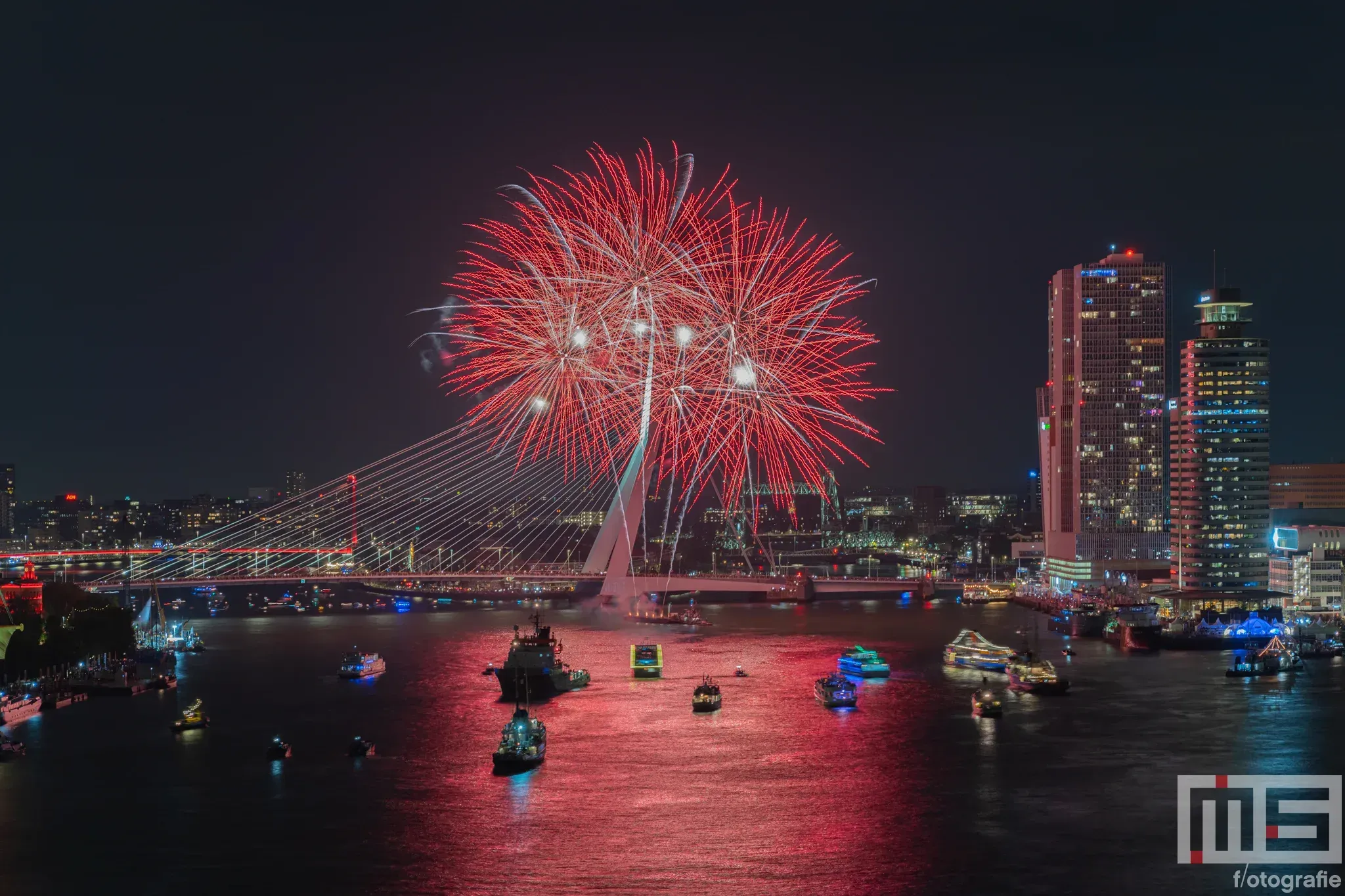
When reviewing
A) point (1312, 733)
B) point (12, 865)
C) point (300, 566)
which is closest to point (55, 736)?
point (12, 865)

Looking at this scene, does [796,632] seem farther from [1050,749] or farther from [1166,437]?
[1166,437]

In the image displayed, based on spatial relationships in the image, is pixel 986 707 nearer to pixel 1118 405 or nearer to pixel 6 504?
pixel 1118 405

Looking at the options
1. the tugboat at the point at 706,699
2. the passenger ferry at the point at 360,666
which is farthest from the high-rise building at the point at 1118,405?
the tugboat at the point at 706,699

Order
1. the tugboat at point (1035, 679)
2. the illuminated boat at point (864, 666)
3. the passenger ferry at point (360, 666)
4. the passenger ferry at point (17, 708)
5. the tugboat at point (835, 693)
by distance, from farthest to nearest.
Answer: the passenger ferry at point (360, 666) → the illuminated boat at point (864, 666) → the tugboat at point (1035, 679) → the tugboat at point (835, 693) → the passenger ferry at point (17, 708)

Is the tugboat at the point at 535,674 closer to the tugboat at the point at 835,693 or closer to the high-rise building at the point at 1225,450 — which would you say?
the tugboat at the point at 835,693

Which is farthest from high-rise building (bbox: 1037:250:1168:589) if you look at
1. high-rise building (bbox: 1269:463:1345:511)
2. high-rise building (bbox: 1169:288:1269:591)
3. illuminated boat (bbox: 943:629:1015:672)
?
illuminated boat (bbox: 943:629:1015:672)
